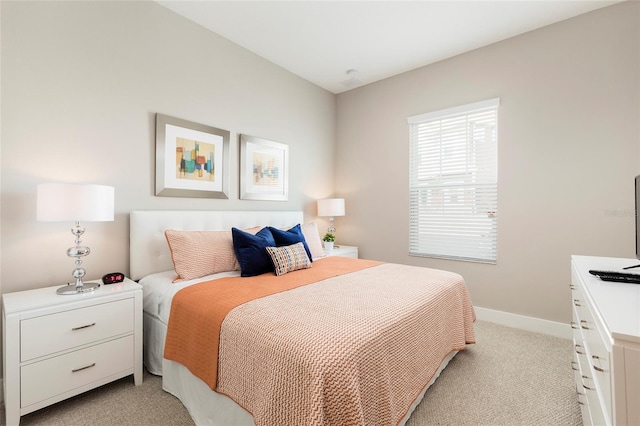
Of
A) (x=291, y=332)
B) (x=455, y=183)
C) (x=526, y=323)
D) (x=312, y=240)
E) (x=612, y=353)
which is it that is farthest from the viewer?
(x=455, y=183)

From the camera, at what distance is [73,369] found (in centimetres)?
167

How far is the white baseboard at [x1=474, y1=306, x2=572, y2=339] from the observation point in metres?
2.68

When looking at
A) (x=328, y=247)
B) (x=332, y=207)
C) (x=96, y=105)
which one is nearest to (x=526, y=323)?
(x=328, y=247)

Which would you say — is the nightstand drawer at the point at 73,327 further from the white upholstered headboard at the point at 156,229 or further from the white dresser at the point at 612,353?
the white dresser at the point at 612,353

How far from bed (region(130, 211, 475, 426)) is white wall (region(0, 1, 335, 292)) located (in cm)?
37

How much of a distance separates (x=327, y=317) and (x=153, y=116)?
7.30 ft

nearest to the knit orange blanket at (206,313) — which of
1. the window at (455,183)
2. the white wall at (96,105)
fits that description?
the white wall at (96,105)

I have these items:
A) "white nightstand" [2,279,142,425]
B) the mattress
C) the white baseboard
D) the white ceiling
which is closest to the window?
the white baseboard

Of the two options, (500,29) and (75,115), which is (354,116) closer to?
(500,29)

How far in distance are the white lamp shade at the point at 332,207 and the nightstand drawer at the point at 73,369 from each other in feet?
8.21

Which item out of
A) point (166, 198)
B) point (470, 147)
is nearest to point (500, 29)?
point (470, 147)

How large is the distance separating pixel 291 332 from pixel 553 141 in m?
3.01

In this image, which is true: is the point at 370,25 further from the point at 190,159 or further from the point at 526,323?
the point at 526,323

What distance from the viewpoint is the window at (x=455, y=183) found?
3.10m
